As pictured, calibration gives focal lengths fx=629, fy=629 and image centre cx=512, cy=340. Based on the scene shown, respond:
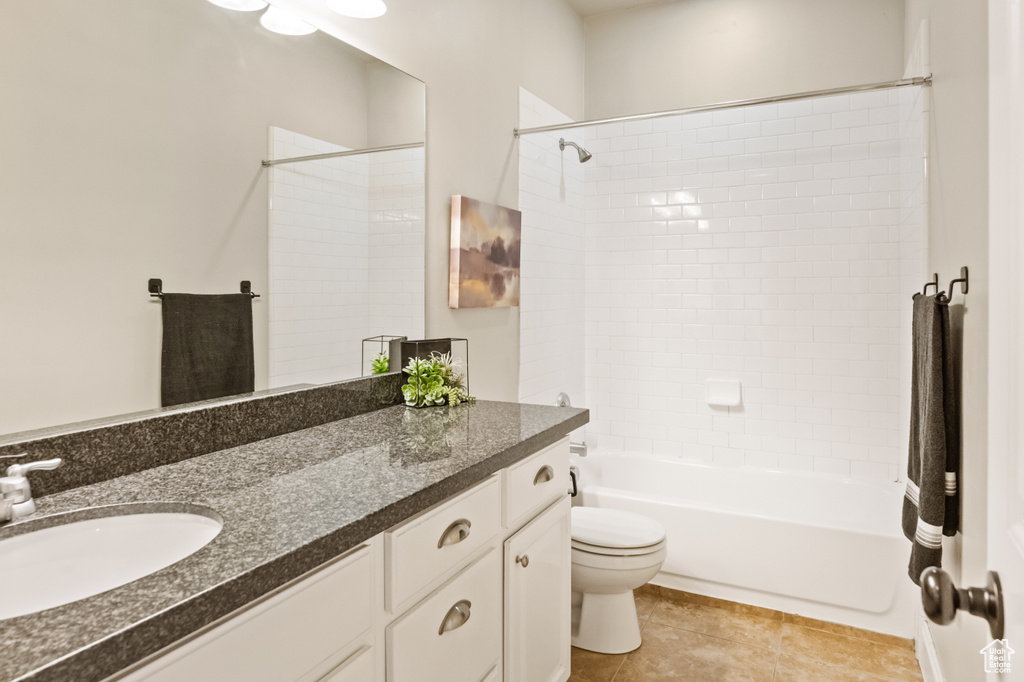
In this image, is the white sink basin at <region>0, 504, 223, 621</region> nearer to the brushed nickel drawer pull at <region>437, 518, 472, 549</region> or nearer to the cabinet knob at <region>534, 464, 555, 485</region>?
the brushed nickel drawer pull at <region>437, 518, 472, 549</region>

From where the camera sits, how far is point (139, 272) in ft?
4.23

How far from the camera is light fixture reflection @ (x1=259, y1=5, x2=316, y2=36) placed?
1629mm

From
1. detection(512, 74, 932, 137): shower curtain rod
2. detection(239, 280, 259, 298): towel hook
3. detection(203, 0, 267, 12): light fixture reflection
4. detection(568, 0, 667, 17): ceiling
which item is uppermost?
detection(568, 0, 667, 17): ceiling

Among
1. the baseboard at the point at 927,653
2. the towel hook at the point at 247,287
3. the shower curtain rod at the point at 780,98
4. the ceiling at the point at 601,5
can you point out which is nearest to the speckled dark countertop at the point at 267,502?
the towel hook at the point at 247,287

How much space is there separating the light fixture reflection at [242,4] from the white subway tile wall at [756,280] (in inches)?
63.6

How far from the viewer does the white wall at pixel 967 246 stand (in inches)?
51.6

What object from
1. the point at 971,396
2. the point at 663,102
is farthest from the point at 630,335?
the point at 971,396

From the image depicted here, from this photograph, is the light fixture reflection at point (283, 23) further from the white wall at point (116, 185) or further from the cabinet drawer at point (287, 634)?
the cabinet drawer at point (287, 634)

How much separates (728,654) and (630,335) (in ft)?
6.07

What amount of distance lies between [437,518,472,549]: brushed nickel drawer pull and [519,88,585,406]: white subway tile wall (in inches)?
65.9

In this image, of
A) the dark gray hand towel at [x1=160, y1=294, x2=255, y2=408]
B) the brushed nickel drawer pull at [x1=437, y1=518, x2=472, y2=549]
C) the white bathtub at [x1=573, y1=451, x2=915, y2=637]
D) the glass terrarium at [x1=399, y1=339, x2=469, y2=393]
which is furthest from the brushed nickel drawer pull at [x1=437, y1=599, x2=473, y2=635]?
the white bathtub at [x1=573, y1=451, x2=915, y2=637]

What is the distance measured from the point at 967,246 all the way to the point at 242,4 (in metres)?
1.89

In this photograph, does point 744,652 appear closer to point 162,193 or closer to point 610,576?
point 610,576

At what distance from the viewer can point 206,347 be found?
145cm
